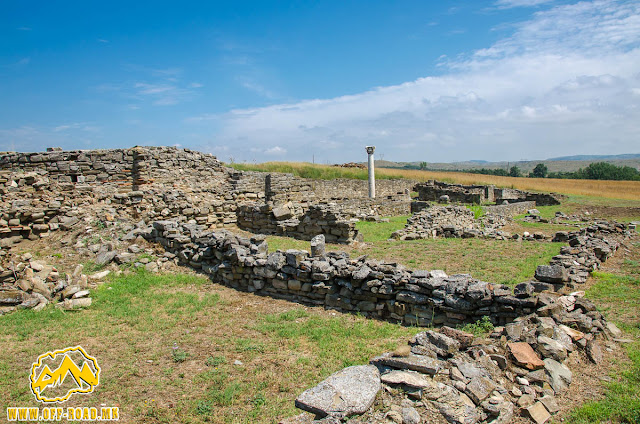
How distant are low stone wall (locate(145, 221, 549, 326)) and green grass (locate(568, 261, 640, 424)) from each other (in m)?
1.24

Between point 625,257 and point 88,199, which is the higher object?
point 88,199

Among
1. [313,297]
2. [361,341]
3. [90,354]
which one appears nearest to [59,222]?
[90,354]

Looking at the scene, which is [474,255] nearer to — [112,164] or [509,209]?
[112,164]

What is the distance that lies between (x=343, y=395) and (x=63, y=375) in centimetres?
395

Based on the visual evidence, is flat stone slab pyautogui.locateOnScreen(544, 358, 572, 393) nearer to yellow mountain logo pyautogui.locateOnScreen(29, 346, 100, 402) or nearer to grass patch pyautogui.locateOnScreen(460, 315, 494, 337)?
grass patch pyautogui.locateOnScreen(460, 315, 494, 337)

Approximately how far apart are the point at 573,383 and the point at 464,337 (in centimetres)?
119

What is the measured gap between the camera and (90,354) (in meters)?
5.45

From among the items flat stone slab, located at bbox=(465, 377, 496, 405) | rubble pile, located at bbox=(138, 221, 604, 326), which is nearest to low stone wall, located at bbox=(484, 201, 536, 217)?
rubble pile, located at bbox=(138, 221, 604, 326)

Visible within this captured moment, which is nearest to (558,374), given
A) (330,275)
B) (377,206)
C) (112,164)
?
(330,275)

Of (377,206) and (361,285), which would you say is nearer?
(361,285)

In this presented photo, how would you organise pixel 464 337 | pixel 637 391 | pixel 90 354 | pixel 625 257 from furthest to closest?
pixel 625 257
pixel 90 354
pixel 464 337
pixel 637 391

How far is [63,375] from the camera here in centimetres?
486

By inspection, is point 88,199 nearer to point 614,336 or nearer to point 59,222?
point 59,222

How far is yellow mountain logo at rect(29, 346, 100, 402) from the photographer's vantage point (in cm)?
451
